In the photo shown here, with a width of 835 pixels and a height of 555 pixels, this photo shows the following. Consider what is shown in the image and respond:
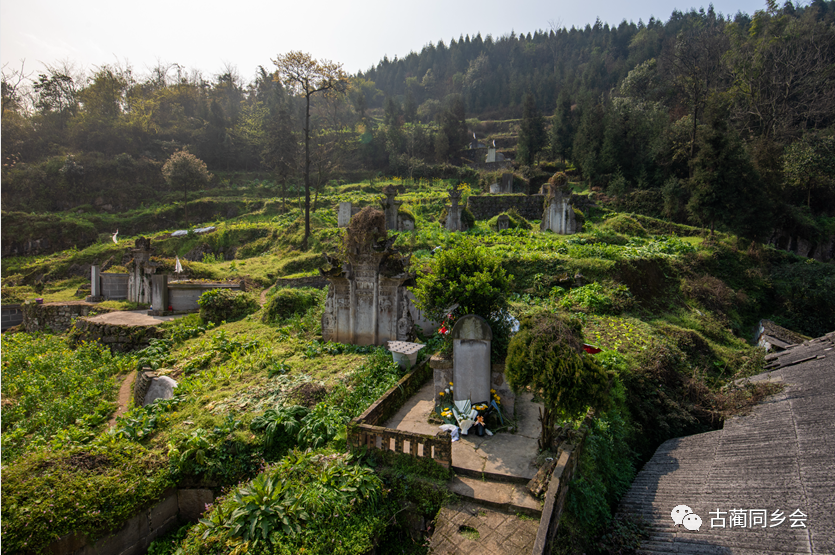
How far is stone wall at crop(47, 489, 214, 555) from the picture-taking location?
516 cm

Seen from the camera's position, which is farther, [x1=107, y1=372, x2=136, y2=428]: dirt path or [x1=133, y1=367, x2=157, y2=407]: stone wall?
[x1=133, y1=367, x2=157, y2=407]: stone wall

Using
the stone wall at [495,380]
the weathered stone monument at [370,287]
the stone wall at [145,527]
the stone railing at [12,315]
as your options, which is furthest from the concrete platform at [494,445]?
the stone railing at [12,315]

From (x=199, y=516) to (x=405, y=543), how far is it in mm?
3510

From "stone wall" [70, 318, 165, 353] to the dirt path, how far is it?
1857mm

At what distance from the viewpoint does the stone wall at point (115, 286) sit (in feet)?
62.4

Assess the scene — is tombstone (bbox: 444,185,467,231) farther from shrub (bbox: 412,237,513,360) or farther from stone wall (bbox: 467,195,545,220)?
shrub (bbox: 412,237,513,360)

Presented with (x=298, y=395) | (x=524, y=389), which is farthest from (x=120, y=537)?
(x=524, y=389)

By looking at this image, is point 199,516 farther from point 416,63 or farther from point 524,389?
point 416,63

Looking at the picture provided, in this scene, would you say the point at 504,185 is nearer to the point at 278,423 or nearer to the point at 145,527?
the point at 278,423

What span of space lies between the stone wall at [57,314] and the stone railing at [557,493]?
1942cm

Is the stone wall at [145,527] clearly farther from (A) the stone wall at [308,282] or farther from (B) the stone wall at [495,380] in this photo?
(A) the stone wall at [308,282]

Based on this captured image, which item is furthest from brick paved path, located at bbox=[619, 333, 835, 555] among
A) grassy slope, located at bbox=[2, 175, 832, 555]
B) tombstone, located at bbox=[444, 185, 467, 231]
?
tombstone, located at bbox=[444, 185, 467, 231]

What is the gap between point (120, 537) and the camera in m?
5.60

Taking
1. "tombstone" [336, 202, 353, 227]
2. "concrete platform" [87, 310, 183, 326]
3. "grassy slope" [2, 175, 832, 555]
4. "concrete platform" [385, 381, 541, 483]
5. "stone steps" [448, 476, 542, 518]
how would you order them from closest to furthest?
"stone steps" [448, 476, 542, 518] → "concrete platform" [385, 381, 541, 483] → "grassy slope" [2, 175, 832, 555] → "concrete platform" [87, 310, 183, 326] → "tombstone" [336, 202, 353, 227]
